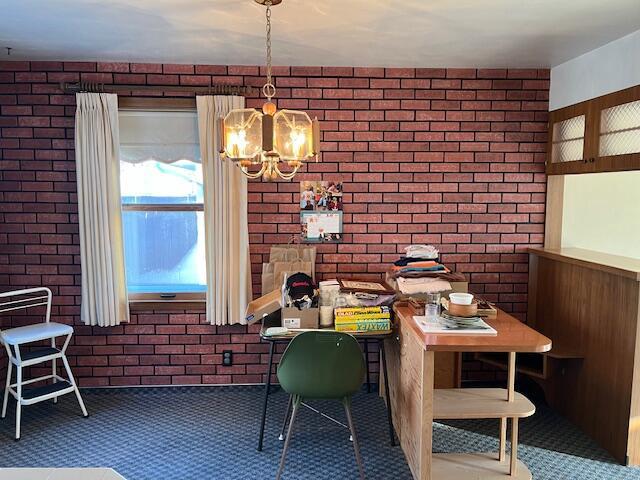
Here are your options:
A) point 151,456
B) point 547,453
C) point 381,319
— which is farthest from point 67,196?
point 547,453

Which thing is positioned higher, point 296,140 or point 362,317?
point 296,140

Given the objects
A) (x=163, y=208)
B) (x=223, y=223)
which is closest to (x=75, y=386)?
(x=163, y=208)

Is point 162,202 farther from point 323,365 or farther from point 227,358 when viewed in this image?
point 323,365

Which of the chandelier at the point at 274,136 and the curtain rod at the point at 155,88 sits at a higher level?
the curtain rod at the point at 155,88

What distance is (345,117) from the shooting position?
3744 millimetres

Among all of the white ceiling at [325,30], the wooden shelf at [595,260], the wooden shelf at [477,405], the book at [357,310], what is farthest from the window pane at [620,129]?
the book at [357,310]

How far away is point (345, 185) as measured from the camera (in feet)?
12.4

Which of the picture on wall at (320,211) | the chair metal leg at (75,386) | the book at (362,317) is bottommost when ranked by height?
the chair metal leg at (75,386)

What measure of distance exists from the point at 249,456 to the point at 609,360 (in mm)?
2214

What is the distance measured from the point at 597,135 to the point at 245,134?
2.36m

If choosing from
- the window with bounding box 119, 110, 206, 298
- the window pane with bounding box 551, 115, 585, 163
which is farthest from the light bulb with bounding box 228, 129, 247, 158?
the window pane with bounding box 551, 115, 585, 163

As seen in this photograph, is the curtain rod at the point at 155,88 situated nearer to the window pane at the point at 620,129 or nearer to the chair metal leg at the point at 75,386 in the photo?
the chair metal leg at the point at 75,386

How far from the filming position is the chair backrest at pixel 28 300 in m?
3.52

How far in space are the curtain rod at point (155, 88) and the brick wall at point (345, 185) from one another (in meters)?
0.07
